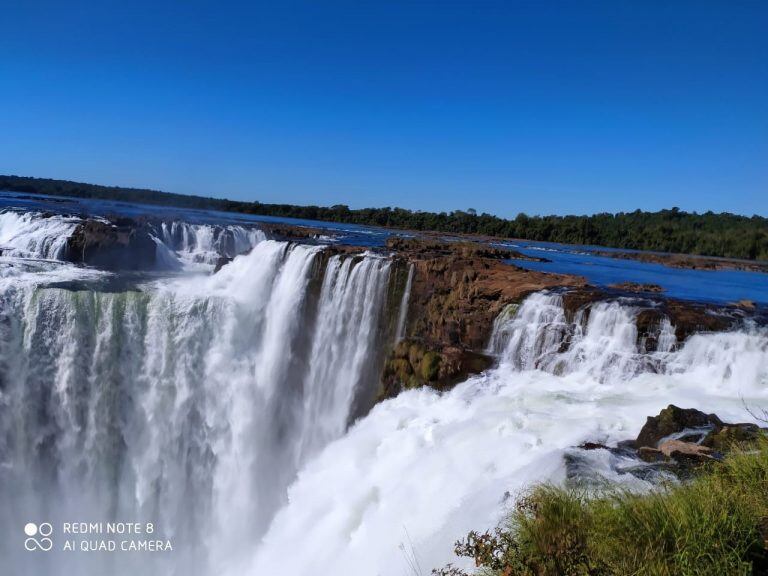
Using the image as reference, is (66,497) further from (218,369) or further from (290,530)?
(290,530)

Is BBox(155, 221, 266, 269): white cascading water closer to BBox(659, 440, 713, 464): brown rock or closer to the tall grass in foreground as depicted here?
BBox(659, 440, 713, 464): brown rock

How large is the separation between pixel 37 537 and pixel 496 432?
418 inches

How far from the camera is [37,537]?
10953 millimetres

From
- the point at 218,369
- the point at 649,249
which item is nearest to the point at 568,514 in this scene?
the point at 218,369

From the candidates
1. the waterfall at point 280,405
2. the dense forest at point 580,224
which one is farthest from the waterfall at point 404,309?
the dense forest at point 580,224

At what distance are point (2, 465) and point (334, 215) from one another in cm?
4986

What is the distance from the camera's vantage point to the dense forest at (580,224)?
3746cm

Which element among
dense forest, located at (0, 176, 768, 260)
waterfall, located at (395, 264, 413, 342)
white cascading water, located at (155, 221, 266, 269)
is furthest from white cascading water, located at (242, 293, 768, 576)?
dense forest, located at (0, 176, 768, 260)

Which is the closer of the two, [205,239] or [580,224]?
[205,239]

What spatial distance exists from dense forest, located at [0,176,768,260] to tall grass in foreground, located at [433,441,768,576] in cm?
3911

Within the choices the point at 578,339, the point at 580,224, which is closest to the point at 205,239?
the point at 578,339

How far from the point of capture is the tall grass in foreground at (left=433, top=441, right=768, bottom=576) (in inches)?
116

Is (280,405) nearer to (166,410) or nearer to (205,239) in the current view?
(166,410)

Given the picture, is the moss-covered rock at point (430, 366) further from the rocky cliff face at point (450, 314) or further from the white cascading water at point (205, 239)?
the white cascading water at point (205, 239)
